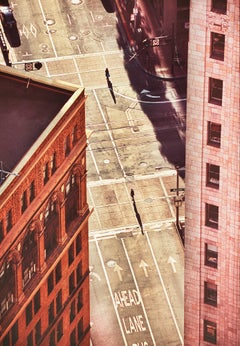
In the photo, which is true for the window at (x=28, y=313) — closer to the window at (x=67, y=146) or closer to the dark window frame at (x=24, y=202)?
the dark window frame at (x=24, y=202)

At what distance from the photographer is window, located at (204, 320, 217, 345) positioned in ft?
647

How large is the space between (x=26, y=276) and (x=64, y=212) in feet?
26.2

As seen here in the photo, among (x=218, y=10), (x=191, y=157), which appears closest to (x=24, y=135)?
(x=191, y=157)

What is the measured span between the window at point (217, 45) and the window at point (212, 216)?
63.4ft

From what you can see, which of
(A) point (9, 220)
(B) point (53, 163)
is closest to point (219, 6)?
(B) point (53, 163)

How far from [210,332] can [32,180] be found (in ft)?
85.9

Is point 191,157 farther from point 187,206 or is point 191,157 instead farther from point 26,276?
point 26,276

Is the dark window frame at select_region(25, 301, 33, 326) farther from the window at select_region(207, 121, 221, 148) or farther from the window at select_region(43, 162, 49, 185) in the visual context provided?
the window at select_region(207, 121, 221, 148)

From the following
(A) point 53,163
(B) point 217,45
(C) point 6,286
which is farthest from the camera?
(A) point 53,163

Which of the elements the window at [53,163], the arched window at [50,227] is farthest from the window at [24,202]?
the arched window at [50,227]

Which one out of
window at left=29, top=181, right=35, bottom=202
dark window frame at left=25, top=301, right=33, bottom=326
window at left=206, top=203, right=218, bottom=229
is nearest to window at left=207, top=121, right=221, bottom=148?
window at left=206, top=203, right=218, bottom=229

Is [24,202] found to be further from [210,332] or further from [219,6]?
[219,6]

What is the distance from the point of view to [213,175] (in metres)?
182

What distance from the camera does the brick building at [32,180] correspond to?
184 m
